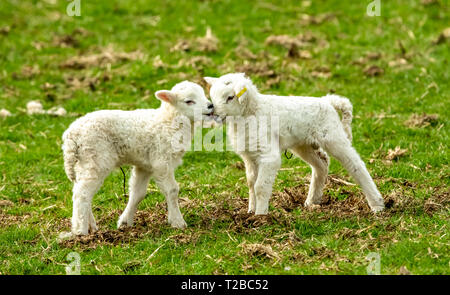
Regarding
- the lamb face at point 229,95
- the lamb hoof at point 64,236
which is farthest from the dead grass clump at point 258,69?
the lamb hoof at point 64,236

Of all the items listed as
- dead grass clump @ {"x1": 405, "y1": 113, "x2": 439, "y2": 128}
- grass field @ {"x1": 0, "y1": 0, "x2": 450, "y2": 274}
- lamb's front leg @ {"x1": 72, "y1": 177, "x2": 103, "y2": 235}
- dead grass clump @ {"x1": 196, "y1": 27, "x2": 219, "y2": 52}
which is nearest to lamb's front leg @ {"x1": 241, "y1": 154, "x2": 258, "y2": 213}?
grass field @ {"x1": 0, "y1": 0, "x2": 450, "y2": 274}

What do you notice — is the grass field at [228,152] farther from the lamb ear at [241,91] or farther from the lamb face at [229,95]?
the lamb ear at [241,91]

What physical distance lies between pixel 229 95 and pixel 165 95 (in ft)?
2.65

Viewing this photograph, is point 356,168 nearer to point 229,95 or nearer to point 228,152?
point 229,95

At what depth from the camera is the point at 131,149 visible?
9.01m

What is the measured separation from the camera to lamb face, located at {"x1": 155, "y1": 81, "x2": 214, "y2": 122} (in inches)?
362

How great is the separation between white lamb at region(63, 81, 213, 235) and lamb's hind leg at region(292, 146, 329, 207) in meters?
1.57

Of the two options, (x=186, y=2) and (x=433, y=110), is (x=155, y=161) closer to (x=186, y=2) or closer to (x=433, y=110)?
(x=433, y=110)

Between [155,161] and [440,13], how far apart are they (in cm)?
1275

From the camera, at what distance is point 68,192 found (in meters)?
11.5

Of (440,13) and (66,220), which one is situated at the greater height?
(440,13)

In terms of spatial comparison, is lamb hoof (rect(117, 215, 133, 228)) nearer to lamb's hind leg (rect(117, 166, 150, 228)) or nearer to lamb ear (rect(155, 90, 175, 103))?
lamb's hind leg (rect(117, 166, 150, 228))

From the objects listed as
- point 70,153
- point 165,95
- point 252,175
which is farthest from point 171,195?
point 70,153

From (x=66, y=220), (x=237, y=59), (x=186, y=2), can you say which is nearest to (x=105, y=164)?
(x=66, y=220)
